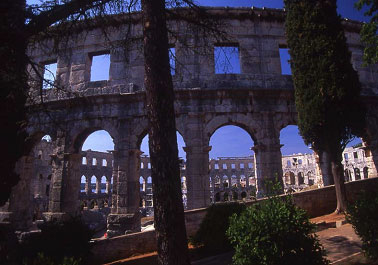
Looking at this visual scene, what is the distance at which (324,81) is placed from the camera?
9383mm

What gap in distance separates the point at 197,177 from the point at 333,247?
6031 mm

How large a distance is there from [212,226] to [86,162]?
29810 mm

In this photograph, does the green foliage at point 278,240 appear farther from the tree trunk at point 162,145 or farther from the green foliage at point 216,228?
the green foliage at point 216,228

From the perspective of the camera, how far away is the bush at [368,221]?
14.7 ft

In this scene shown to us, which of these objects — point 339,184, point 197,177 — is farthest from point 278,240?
point 197,177

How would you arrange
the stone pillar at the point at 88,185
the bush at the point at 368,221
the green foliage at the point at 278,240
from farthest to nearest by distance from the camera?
the stone pillar at the point at 88,185 → the bush at the point at 368,221 → the green foliage at the point at 278,240

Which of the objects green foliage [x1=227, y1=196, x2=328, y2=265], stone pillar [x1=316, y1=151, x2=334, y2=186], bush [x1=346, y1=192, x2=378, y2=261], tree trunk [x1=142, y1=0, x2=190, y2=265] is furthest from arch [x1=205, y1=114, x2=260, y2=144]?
tree trunk [x1=142, y1=0, x2=190, y2=265]

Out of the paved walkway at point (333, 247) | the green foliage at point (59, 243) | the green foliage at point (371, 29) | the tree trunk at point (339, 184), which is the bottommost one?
the paved walkway at point (333, 247)

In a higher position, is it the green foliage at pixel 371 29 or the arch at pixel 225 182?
the green foliage at pixel 371 29

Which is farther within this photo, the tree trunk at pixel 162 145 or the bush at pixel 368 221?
the bush at pixel 368 221

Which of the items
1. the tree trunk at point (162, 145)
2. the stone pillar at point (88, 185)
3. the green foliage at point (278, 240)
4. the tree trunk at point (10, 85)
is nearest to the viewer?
the tree trunk at point (162, 145)

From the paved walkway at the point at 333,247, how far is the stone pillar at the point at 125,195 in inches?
148

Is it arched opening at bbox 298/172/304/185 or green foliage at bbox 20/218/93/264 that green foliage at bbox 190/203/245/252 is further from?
arched opening at bbox 298/172/304/185

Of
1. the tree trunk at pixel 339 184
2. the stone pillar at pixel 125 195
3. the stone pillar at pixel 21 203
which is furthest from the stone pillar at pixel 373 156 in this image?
the stone pillar at pixel 21 203
